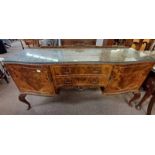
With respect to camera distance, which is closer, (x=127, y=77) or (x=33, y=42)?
(x=127, y=77)

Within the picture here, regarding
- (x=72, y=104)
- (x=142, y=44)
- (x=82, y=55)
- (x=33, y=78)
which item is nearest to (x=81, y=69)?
(x=82, y=55)

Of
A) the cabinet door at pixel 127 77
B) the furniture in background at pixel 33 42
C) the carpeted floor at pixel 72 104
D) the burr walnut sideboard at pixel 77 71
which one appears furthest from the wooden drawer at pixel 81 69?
the furniture in background at pixel 33 42

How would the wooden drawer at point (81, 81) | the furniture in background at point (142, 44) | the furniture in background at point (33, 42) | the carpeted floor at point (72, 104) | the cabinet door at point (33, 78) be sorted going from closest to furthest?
the cabinet door at point (33, 78) < the wooden drawer at point (81, 81) < the carpeted floor at point (72, 104) < the furniture in background at point (142, 44) < the furniture in background at point (33, 42)

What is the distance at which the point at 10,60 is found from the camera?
1.21m

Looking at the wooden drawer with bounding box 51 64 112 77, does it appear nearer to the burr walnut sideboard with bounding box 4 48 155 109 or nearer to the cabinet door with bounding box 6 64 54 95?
the burr walnut sideboard with bounding box 4 48 155 109

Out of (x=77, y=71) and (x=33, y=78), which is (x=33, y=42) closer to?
(x=33, y=78)

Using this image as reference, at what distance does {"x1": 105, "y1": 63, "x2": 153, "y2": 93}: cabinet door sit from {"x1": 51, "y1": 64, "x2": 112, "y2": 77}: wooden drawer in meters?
0.10

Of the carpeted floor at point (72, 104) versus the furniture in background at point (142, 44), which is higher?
the furniture in background at point (142, 44)

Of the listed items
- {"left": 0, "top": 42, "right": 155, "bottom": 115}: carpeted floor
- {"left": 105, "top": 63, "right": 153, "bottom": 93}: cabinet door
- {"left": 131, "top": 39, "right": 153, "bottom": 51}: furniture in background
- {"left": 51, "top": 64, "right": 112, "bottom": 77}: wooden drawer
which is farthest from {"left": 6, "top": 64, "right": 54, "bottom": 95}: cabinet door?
{"left": 131, "top": 39, "right": 153, "bottom": 51}: furniture in background

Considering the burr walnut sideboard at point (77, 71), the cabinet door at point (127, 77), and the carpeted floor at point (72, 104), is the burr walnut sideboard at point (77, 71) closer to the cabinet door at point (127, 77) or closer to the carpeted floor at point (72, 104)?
the cabinet door at point (127, 77)

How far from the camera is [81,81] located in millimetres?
1358

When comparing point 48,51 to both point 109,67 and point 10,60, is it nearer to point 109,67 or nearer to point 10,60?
point 10,60

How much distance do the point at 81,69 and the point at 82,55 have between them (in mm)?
293

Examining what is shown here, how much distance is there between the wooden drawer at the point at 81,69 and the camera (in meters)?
1.22
